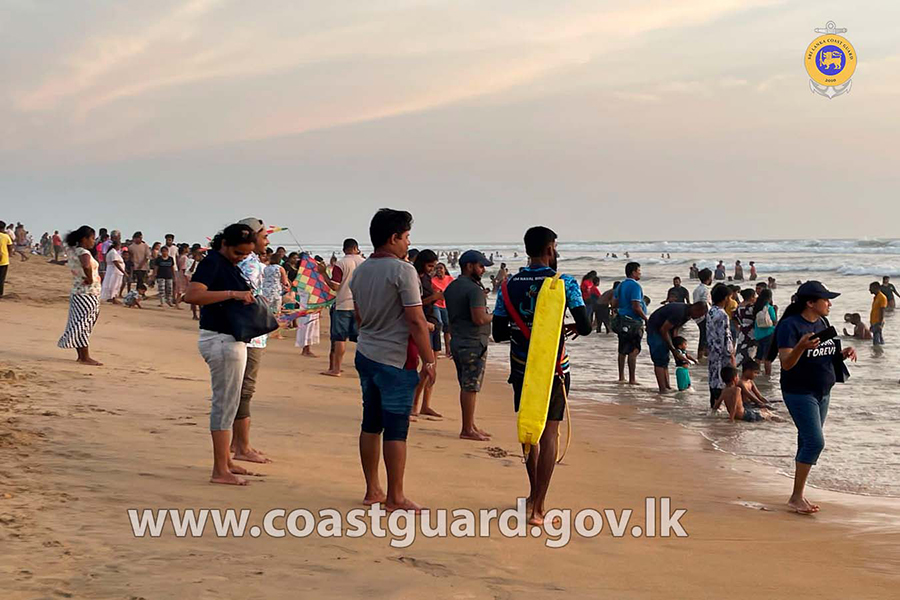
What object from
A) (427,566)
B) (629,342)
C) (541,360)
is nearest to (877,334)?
(629,342)

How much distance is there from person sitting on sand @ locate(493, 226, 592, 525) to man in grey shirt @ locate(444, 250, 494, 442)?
2.19 meters

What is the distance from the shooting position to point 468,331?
337 inches

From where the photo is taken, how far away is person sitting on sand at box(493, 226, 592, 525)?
5574 millimetres

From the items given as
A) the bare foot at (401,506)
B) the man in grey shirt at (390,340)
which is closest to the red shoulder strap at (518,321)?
the man in grey shirt at (390,340)

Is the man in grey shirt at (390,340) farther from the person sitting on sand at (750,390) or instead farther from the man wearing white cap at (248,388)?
the person sitting on sand at (750,390)

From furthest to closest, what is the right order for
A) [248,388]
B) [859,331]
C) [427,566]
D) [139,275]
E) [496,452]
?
[139,275] → [859,331] → [496,452] → [248,388] → [427,566]

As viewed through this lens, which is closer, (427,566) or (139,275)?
(427,566)

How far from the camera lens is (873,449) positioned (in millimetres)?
9297

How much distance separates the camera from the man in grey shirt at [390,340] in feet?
17.6

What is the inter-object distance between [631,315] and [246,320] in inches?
362

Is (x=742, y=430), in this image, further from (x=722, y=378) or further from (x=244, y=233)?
(x=244, y=233)

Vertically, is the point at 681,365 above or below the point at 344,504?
above

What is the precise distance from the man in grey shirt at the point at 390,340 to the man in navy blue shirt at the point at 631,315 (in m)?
8.66

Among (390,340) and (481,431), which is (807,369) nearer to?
(390,340)
